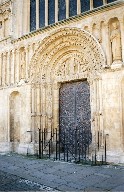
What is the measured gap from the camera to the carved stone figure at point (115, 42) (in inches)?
330

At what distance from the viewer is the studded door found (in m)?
9.61

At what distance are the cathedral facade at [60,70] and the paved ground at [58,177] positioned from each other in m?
1.28

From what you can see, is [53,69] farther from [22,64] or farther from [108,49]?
[108,49]

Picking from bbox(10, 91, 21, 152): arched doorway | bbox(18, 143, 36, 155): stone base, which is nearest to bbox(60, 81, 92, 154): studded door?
bbox(18, 143, 36, 155): stone base

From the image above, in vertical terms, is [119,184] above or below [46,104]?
below

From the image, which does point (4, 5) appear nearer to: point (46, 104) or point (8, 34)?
point (8, 34)

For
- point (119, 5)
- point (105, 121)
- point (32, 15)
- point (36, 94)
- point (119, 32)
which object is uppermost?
point (32, 15)

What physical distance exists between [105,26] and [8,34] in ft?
18.6

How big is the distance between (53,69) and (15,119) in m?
3.11

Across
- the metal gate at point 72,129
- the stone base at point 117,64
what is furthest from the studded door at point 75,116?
the stone base at point 117,64

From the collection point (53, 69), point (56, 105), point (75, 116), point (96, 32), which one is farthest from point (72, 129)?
point (96, 32)

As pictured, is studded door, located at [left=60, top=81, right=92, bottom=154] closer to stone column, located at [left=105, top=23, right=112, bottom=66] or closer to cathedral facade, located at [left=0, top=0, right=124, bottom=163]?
cathedral facade, located at [left=0, top=0, right=124, bottom=163]

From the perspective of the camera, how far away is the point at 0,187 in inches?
223

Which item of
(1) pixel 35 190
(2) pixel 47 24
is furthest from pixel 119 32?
(1) pixel 35 190
